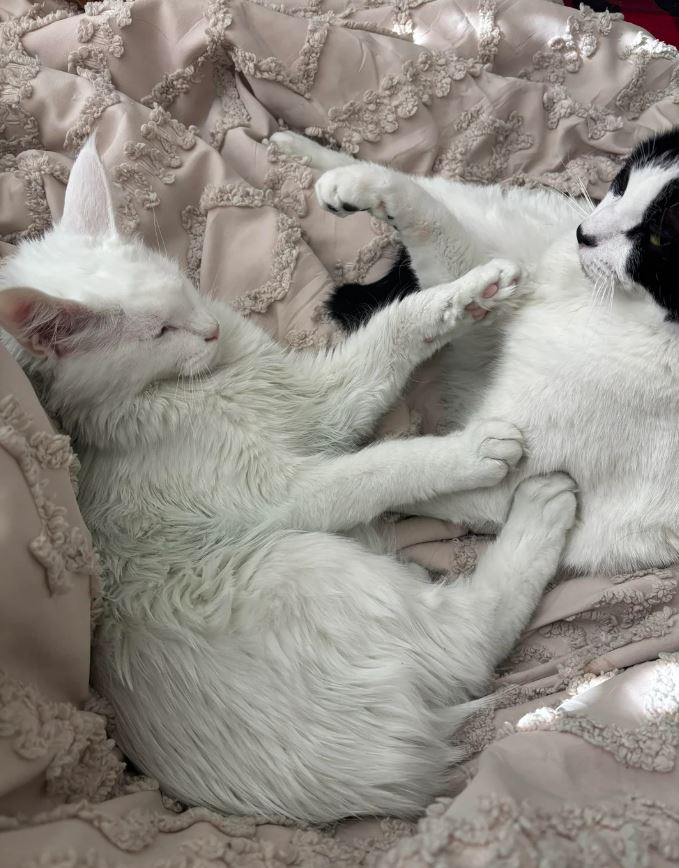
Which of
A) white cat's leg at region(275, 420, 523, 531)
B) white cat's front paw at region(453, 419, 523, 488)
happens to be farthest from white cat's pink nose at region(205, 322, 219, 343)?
white cat's front paw at region(453, 419, 523, 488)

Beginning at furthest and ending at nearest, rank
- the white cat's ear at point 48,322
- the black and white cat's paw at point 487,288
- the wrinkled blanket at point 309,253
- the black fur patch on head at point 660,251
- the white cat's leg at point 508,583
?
the black and white cat's paw at point 487,288 < the white cat's leg at point 508,583 < the black fur patch on head at point 660,251 < the white cat's ear at point 48,322 < the wrinkled blanket at point 309,253

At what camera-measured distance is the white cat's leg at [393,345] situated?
141cm

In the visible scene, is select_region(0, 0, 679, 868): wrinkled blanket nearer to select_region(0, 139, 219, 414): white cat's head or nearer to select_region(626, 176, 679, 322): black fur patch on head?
select_region(0, 139, 219, 414): white cat's head

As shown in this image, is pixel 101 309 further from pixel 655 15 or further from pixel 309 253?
pixel 655 15

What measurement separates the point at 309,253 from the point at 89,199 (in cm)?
58

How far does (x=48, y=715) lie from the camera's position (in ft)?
3.18

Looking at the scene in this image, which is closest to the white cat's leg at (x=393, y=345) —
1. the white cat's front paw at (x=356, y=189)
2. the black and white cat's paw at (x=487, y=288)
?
the black and white cat's paw at (x=487, y=288)

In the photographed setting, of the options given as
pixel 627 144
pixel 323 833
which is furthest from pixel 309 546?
pixel 627 144

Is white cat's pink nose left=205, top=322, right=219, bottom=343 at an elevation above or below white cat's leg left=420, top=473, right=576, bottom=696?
above

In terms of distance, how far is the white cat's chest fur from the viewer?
4.25 feet

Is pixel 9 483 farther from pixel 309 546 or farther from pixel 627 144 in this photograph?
pixel 627 144

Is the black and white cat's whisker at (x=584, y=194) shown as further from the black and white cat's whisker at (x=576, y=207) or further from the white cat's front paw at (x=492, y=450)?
the white cat's front paw at (x=492, y=450)

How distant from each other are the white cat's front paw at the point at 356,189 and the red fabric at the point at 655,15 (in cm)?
156

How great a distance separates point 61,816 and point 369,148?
1735 mm
